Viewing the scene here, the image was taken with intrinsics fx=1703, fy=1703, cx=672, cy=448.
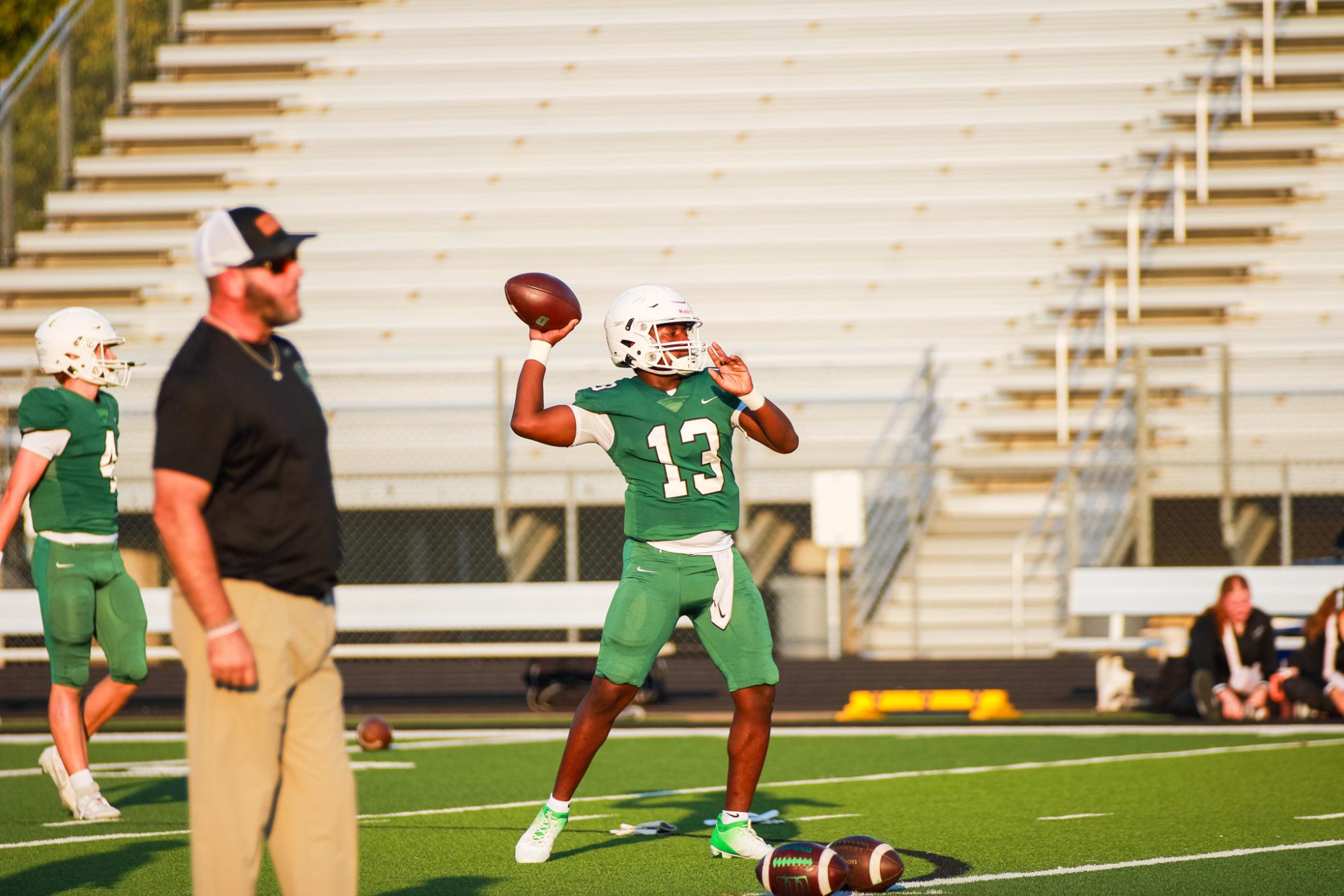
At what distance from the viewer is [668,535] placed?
612cm

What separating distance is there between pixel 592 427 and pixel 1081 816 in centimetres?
274

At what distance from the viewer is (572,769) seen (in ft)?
20.1

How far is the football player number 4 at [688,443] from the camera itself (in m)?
6.13

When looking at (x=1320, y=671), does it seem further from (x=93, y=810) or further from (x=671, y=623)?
(x=93, y=810)

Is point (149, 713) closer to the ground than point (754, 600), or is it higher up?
closer to the ground

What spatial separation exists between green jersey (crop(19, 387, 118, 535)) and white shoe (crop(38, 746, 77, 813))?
3.40ft

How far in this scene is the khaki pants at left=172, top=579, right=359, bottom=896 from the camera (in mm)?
3887

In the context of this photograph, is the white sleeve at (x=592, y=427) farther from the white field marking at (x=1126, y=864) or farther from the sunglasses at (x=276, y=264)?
the sunglasses at (x=276, y=264)

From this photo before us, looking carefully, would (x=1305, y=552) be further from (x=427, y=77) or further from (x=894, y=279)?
(x=427, y=77)

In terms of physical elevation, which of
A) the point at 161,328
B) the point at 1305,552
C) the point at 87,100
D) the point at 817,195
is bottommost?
the point at 1305,552

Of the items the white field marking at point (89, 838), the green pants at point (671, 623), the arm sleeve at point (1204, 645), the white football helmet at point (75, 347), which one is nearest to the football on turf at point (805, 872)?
the green pants at point (671, 623)

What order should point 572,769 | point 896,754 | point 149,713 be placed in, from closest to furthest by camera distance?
point 572,769 < point 896,754 < point 149,713

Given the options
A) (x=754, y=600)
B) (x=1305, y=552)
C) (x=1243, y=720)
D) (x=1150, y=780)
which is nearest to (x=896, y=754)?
(x=1150, y=780)

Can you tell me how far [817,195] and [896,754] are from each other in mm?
9570
